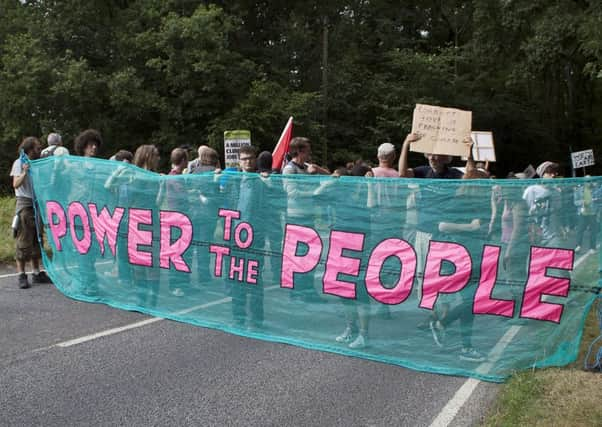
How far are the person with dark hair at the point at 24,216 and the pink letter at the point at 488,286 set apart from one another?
5831 mm

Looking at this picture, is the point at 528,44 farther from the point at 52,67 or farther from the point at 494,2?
the point at 52,67

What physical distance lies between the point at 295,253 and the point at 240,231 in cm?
69

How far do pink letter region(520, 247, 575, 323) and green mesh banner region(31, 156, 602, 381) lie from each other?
0.01 metres

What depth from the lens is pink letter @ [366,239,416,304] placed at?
5309mm

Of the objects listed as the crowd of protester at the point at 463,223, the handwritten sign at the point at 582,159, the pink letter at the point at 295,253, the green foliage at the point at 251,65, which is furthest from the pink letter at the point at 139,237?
the green foliage at the point at 251,65

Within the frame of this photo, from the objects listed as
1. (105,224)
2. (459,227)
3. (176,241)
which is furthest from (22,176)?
(459,227)

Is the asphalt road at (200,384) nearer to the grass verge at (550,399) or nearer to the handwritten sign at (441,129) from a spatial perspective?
the grass verge at (550,399)

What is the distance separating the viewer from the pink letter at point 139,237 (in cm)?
691

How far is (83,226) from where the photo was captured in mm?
7531

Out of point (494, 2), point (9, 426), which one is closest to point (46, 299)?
point (9, 426)

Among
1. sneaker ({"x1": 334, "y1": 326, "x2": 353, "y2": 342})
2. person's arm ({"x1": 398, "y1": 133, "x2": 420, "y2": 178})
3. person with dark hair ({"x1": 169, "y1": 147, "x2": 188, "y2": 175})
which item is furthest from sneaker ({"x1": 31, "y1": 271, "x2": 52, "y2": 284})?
person's arm ({"x1": 398, "y1": 133, "x2": 420, "y2": 178})

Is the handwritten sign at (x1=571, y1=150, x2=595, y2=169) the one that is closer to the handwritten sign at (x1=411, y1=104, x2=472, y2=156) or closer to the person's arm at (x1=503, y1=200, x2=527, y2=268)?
the handwritten sign at (x1=411, y1=104, x2=472, y2=156)

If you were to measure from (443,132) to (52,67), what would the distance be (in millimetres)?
21467

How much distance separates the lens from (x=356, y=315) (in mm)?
5547
